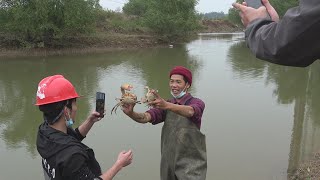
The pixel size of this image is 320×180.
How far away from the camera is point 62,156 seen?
220 centimetres

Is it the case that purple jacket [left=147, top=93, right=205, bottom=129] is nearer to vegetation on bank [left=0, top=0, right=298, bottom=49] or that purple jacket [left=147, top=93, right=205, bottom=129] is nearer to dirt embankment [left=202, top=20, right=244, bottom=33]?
vegetation on bank [left=0, top=0, right=298, bottom=49]

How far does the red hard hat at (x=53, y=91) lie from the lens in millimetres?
2312

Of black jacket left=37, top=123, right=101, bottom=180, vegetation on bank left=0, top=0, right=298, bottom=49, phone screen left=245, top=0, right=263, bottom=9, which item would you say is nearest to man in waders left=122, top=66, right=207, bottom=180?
black jacket left=37, top=123, right=101, bottom=180

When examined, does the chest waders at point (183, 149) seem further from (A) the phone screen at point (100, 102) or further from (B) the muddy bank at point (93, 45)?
(B) the muddy bank at point (93, 45)

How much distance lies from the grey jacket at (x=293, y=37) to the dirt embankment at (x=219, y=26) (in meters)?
58.3

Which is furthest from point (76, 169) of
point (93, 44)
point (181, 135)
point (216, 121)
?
point (93, 44)

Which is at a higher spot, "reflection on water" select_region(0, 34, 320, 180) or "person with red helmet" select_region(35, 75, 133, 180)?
"person with red helmet" select_region(35, 75, 133, 180)

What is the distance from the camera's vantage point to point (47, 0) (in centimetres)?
2384

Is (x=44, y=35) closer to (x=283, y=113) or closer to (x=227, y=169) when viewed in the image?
(x=283, y=113)

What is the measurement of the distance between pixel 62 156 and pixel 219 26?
2591 inches

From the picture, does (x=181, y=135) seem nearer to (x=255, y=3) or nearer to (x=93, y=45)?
(x=255, y=3)

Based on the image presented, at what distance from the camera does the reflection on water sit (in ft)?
20.7

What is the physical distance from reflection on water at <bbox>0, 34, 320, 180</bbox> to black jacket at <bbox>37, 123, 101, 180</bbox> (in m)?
3.69

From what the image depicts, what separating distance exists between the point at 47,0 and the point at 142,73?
11.1 metres
